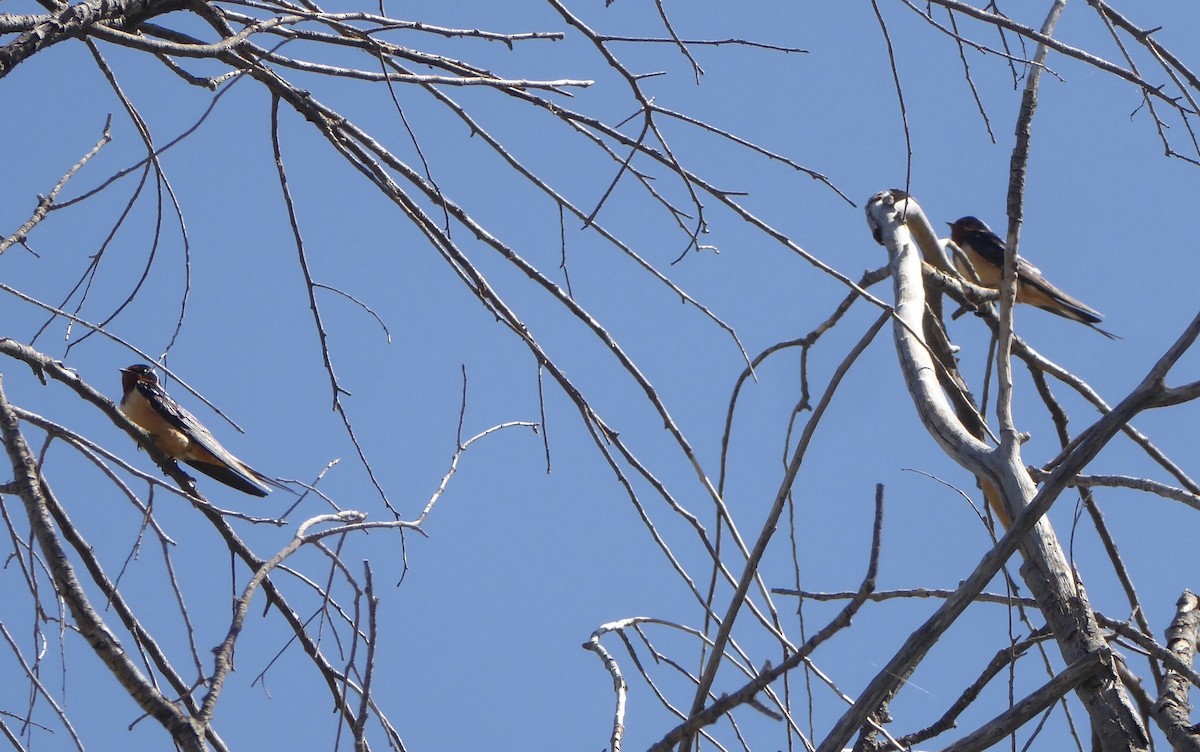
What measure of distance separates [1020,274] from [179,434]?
4023mm

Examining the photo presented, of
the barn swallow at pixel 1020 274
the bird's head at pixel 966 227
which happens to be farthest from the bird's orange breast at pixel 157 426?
the bird's head at pixel 966 227

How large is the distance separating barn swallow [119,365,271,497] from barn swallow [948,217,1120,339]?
3.44 metres

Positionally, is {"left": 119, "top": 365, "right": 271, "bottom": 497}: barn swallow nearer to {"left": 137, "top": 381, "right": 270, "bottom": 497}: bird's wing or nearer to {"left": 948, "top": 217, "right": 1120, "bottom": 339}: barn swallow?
{"left": 137, "top": 381, "right": 270, "bottom": 497}: bird's wing

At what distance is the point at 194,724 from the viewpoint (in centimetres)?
95

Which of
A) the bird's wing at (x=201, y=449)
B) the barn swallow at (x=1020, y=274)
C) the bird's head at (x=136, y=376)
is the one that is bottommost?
the bird's wing at (x=201, y=449)

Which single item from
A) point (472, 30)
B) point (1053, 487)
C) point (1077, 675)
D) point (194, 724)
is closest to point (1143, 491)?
point (1077, 675)

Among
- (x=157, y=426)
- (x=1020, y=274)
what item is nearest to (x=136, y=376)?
(x=157, y=426)

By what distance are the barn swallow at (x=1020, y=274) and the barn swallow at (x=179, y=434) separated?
344cm

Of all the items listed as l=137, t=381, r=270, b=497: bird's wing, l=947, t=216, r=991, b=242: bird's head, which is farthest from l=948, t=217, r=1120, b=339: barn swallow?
l=137, t=381, r=270, b=497: bird's wing

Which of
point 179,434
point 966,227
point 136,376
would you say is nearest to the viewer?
point 179,434

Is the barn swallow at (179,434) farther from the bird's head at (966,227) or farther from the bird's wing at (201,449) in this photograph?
the bird's head at (966,227)

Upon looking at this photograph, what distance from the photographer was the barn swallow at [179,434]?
5172mm

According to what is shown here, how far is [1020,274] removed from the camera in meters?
5.84

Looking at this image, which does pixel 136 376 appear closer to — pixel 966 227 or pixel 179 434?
pixel 179 434
